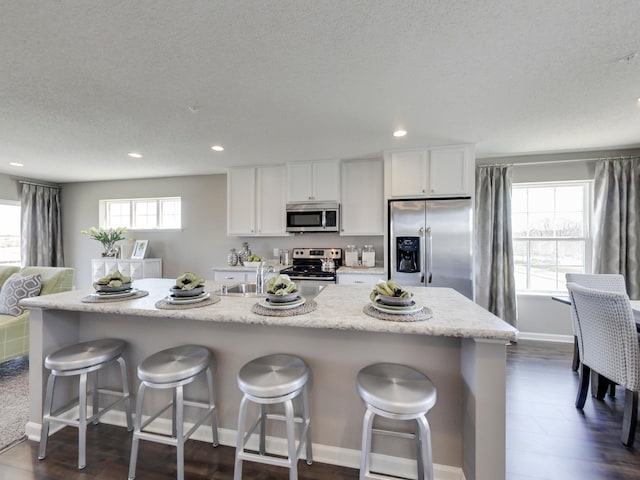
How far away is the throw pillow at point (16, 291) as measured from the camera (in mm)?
2760

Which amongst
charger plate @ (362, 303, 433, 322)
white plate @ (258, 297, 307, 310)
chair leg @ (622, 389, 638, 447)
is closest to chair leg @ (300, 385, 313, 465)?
white plate @ (258, 297, 307, 310)

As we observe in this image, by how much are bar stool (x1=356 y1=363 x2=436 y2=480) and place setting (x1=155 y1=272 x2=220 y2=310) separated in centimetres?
99

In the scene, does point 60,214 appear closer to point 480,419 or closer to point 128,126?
point 128,126

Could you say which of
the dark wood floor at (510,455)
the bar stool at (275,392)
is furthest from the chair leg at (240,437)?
the dark wood floor at (510,455)

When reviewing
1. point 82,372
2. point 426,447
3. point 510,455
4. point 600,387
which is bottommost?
point 510,455

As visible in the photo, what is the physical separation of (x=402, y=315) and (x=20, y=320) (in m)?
3.66

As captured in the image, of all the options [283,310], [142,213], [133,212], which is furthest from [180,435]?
[133,212]

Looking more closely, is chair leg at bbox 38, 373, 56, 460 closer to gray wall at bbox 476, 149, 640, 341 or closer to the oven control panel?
the oven control panel

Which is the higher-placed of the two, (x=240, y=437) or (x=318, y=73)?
(x=318, y=73)

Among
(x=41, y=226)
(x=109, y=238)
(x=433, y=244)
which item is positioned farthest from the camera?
(x=41, y=226)

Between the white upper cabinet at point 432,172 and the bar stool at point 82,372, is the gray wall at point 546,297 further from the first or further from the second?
the bar stool at point 82,372

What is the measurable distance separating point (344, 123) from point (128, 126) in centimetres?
207

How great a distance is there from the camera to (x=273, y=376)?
134 cm

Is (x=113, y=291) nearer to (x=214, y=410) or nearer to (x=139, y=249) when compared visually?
(x=214, y=410)
